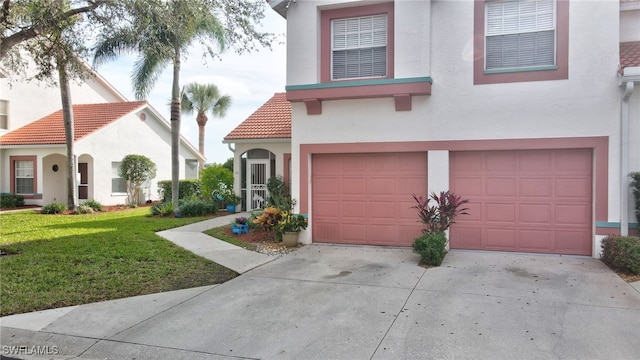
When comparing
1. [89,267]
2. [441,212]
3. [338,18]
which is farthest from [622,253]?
[89,267]

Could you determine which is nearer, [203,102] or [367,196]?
[367,196]

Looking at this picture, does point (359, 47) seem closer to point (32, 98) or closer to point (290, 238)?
point (290, 238)

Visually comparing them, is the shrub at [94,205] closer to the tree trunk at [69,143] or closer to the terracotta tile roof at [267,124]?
the tree trunk at [69,143]

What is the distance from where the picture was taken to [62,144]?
18.9 metres

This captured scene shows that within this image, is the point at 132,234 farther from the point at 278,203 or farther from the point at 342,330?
the point at 342,330

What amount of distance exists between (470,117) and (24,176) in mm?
20678

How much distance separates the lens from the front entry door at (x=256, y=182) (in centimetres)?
1668

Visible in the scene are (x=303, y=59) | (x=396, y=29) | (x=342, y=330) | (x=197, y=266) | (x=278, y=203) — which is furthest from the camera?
(x=278, y=203)

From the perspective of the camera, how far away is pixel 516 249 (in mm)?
9016

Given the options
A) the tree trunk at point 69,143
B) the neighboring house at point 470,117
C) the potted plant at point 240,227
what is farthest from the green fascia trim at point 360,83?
the tree trunk at point 69,143

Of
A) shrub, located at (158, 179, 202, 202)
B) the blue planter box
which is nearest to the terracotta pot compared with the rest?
the blue planter box

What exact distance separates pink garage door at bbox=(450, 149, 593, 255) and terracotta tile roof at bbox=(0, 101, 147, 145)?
17.2 m

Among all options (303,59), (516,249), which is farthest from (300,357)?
(303,59)

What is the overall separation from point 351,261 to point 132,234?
20.7 feet
